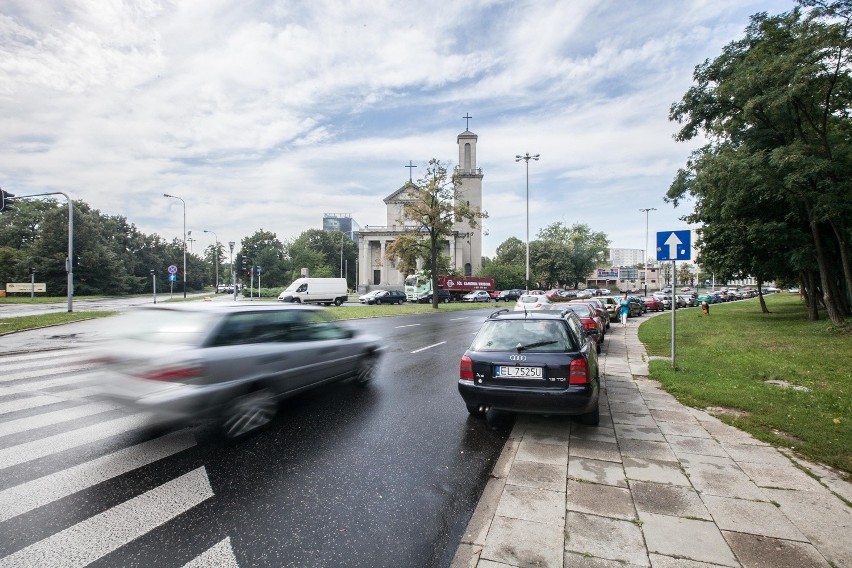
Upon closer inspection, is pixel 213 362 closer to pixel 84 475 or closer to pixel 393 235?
pixel 84 475

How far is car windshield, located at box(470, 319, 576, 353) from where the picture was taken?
5.02 meters

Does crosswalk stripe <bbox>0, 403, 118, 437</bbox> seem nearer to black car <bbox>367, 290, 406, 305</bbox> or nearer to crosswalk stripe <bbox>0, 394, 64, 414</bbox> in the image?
crosswalk stripe <bbox>0, 394, 64, 414</bbox>

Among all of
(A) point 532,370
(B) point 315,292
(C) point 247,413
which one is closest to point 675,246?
(A) point 532,370

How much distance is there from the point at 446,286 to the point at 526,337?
4517 cm

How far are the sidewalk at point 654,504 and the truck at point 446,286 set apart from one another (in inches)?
1569

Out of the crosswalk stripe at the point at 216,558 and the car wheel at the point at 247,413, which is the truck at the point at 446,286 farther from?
the crosswalk stripe at the point at 216,558

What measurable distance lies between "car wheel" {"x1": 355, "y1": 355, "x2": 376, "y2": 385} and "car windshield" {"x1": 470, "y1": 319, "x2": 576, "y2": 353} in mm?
2323

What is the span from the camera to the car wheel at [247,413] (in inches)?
181

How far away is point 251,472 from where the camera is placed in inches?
152

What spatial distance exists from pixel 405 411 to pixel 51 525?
372 centimetres

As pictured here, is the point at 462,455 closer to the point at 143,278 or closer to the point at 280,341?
the point at 280,341

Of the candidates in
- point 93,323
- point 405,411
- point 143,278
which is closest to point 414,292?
point 93,323

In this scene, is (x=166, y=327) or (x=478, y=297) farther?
(x=478, y=297)

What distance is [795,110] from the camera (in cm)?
1409
